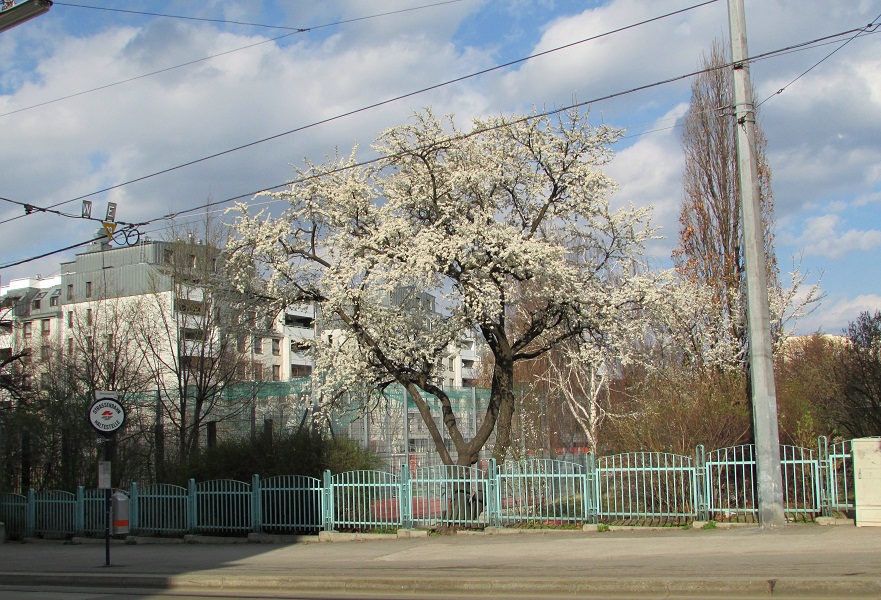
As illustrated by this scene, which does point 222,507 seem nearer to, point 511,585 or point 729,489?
point 511,585

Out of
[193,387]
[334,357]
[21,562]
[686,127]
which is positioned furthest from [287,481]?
[686,127]

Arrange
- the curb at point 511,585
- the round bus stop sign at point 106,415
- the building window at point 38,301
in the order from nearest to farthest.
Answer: the curb at point 511,585
the round bus stop sign at point 106,415
the building window at point 38,301

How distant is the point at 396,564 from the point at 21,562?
30.6ft

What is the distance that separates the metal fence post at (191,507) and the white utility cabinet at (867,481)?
48.2 feet

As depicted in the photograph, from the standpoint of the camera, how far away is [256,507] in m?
19.8

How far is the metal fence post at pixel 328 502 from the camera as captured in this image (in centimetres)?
1903

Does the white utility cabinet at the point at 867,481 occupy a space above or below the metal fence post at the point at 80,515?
above

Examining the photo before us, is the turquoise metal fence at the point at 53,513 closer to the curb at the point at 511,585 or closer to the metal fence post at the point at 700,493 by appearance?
the curb at the point at 511,585

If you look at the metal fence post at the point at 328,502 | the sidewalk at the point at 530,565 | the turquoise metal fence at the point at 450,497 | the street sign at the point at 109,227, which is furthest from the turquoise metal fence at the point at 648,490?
the street sign at the point at 109,227

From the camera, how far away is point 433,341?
21.2 m

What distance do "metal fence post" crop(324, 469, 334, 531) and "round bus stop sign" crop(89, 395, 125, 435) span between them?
4844 mm

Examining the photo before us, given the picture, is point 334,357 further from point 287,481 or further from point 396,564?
point 396,564

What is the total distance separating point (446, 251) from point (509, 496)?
18.5 feet

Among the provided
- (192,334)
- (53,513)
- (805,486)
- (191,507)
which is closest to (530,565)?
(805,486)
